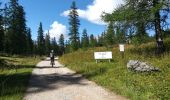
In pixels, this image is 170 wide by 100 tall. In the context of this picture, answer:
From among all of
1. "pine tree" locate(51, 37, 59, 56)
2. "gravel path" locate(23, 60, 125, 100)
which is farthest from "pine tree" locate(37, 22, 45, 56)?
"gravel path" locate(23, 60, 125, 100)

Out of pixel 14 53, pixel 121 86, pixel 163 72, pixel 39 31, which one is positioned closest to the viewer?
pixel 121 86

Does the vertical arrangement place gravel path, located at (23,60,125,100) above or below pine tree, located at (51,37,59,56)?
below

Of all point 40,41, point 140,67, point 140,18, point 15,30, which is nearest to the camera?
point 140,67

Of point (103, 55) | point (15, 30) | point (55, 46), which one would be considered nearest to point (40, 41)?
point (55, 46)

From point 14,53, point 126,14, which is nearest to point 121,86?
point 126,14

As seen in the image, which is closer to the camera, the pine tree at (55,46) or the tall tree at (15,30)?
the tall tree at (15,30)

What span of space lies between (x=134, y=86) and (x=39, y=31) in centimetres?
11269

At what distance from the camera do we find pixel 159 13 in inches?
969

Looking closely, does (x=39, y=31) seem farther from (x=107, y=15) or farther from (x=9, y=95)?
(x=9, y=95)

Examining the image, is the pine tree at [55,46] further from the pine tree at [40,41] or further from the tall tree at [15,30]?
the tall tree at [15,30]

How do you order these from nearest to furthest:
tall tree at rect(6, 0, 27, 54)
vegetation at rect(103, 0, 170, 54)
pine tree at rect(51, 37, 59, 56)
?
vegetation at rect(103, 0, 170, 54) → tall tree at rect(6, 0, 27, 54) → pine tree at rect(51, 37, 59, 56)

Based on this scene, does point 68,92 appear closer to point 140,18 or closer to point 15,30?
point 140,18

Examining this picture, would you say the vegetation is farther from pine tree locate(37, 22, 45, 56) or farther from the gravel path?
pine tree locate(37, 22, 45, 56)

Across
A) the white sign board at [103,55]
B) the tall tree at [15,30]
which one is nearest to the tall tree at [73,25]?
the tall tree at [15,30]
